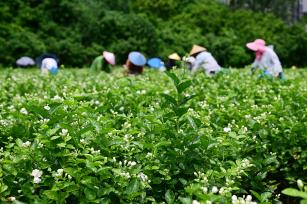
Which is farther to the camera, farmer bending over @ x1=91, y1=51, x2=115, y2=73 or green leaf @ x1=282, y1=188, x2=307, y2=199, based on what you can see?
farmer bending over @ x1=91, y1=51, x2=115, y2=73

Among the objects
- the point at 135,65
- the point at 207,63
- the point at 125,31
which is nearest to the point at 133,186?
the point at 207,63

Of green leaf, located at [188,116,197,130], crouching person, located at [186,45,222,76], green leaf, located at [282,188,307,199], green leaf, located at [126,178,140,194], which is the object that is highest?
green leaf, located at [282,188,307,199]

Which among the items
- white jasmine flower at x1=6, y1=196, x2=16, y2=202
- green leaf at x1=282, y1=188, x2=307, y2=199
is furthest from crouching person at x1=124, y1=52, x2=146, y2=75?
green leaf at x1=282, y1=188, x2=307, y2=199

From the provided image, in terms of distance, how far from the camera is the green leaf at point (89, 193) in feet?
7.14

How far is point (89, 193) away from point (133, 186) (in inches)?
7.1

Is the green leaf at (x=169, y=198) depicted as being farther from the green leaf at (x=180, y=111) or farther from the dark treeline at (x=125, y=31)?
the dark treeline at (x=125, y=31)

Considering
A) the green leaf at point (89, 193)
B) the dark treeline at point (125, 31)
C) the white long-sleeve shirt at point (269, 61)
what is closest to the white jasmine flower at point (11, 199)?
the green leaf at point (89, 193)

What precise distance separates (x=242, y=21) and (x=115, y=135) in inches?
788

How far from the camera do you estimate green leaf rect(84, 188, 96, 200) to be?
7.14 feet

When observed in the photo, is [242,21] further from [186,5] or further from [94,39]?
[94,39]

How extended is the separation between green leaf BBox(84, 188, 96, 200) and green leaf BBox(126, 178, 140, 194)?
14cm

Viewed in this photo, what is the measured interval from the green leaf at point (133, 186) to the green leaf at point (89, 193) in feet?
0.45

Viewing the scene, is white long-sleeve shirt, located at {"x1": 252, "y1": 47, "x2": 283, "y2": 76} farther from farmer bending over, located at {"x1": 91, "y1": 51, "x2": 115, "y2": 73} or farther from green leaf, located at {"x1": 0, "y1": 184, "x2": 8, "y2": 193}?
green leaf, located at {"x1": 0, "y1": 184, "x2": 8, "y2": 193}

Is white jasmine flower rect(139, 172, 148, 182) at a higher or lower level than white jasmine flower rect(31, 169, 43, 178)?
lower
